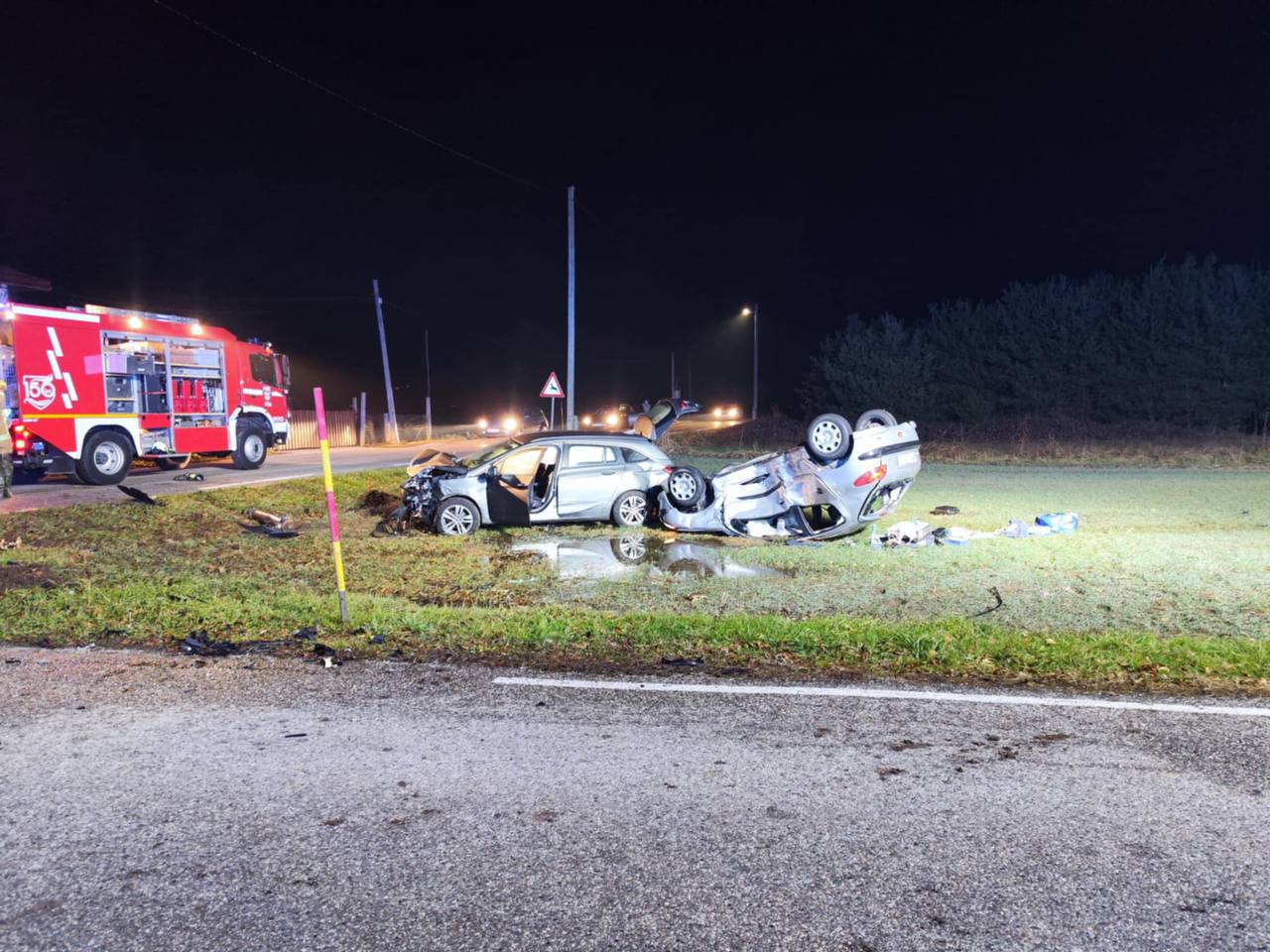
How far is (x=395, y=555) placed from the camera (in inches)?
425

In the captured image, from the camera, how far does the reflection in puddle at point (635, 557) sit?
9.88 meters

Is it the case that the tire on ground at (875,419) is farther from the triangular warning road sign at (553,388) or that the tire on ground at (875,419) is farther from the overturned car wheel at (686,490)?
the triangular warning road sign at (553,388)

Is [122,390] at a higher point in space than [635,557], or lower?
higher

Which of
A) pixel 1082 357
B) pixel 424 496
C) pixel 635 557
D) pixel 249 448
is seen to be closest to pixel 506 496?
pixel 424 496

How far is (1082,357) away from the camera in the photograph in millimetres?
42969

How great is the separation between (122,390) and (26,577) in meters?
10.8

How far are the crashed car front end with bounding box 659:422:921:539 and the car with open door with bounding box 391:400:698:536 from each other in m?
0.66

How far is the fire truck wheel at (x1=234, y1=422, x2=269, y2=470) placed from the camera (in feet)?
69.4

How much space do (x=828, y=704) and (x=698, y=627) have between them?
1834 millimetres

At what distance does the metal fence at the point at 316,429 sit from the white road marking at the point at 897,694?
101 feet

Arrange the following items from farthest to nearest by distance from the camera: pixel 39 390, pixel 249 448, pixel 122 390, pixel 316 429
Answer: pixel 316 429 < pixel 249 448 < pixel 122 390 < pixel 39 390

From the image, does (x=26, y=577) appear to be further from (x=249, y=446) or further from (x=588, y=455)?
(x=249, y=446)

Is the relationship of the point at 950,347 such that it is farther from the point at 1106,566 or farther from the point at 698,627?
the point at 698,627

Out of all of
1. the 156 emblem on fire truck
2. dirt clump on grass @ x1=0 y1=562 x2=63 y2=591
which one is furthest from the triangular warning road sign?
dirt clump on grass @ x1=0 y1=562 x2=63 y2=591
